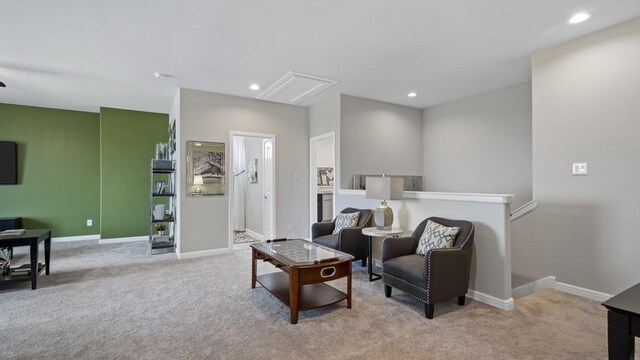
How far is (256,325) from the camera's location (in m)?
2.55

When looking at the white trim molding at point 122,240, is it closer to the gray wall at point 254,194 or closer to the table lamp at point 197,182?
the gray wall at point 254,194

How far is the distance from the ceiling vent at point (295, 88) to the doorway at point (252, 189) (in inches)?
28.3

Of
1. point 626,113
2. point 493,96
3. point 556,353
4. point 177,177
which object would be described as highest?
point 493,96

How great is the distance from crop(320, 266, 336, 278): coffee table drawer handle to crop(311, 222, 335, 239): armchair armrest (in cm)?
167

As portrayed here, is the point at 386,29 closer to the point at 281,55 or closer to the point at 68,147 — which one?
the point at 281,55

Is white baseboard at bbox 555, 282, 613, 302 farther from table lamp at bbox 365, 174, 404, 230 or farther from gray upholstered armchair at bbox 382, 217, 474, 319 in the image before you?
table lamp at bbox 365, 174, 404, 230

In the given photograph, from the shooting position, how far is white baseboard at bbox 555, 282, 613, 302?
304 cm

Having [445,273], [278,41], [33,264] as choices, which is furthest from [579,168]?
[33,264]

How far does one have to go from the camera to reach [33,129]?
5.92 metres

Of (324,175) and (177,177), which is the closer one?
(177,177)

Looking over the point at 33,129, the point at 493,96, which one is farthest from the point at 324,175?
the point at 33,129

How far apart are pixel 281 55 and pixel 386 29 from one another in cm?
127

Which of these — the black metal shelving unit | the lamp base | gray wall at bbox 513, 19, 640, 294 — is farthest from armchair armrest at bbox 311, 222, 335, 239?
the black metal shelving unit

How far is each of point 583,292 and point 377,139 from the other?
11.5 feet
